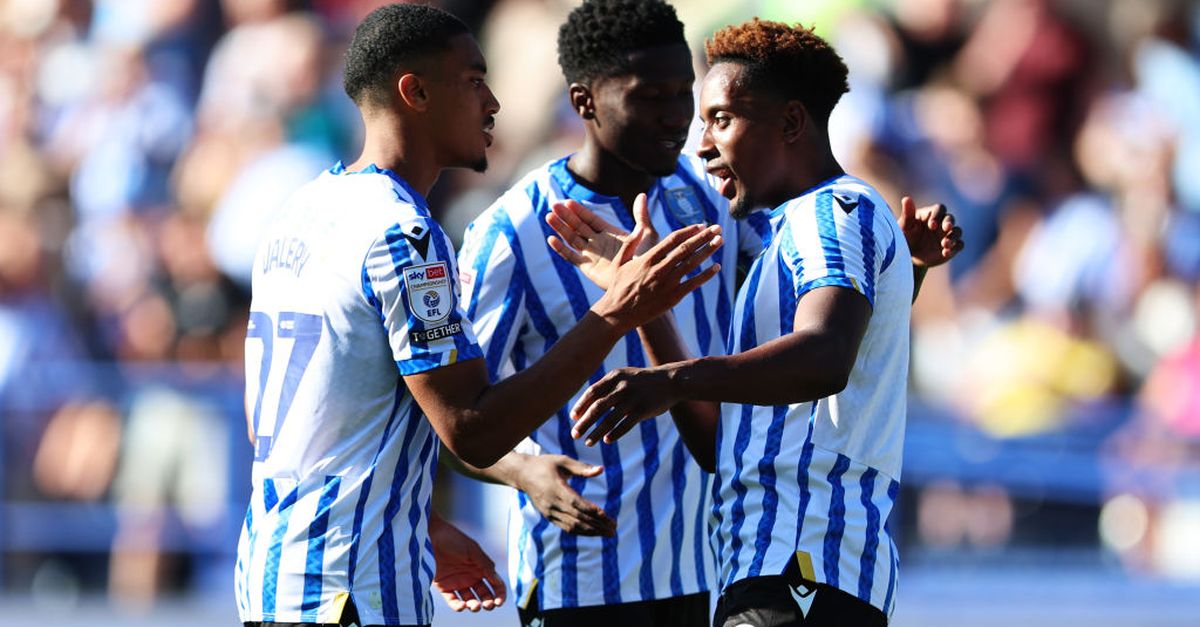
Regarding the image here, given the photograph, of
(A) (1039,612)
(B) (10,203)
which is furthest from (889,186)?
(B) (10,203)

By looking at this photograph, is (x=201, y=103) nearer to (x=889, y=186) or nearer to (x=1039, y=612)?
(x=889, y=186)

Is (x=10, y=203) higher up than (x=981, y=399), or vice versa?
(x=10, y=203)

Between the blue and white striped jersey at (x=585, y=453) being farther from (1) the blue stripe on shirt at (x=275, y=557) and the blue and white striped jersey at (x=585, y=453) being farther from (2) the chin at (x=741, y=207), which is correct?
(1) the blue stripe on shirt at (x=275, y=557)

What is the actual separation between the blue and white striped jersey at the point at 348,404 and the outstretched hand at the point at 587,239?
37cm

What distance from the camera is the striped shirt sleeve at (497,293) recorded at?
4.86m

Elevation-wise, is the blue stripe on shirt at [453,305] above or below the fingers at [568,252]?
below

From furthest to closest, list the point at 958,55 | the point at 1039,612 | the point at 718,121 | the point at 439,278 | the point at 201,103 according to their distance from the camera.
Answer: the point at 201,103 → the point at 958,55 → the point at 1039,612 → the point at 718,121 → the point at 439,278

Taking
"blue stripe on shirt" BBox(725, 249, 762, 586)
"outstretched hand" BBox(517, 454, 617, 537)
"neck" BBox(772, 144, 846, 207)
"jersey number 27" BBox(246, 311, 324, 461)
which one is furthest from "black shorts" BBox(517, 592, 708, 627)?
"neck" BBox(772, 144, 846, 207)

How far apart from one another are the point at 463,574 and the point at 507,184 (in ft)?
20.9

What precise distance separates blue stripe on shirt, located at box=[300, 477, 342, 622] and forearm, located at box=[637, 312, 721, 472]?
2.84ft

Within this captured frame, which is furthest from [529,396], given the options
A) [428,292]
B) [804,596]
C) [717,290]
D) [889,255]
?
[717,290]

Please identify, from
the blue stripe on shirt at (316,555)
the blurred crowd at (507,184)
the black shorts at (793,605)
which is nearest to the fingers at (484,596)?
the blue stripe on shirt at (316,555)

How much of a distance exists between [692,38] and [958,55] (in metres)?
1.60

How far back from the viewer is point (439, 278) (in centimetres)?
376
